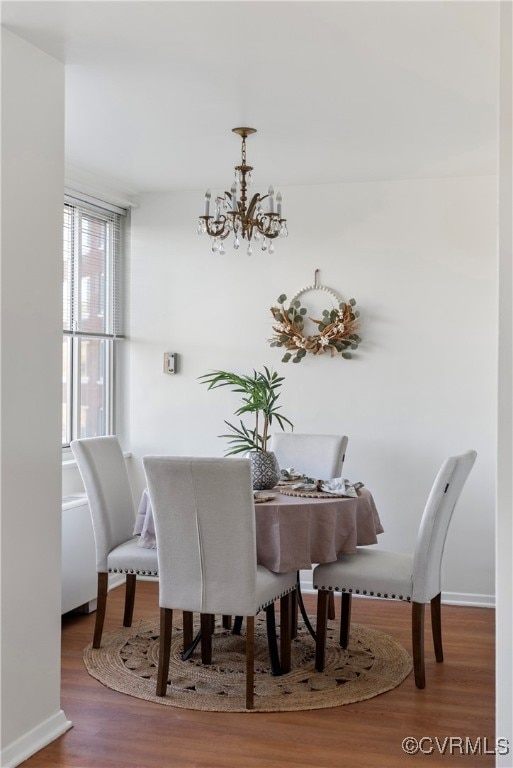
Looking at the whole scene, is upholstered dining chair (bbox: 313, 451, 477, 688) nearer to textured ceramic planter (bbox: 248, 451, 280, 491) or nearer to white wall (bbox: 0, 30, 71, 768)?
textured ceramic planter (bbox: 248, 451, 280, 491)

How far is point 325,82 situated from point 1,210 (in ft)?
5.01

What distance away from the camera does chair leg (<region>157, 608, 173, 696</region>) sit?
11.9 feet

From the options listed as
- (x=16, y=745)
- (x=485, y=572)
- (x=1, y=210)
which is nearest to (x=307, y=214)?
(x=485, y=572)

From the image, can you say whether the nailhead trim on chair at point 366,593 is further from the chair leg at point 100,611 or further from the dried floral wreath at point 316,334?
the dried floral wreath at point 316,334

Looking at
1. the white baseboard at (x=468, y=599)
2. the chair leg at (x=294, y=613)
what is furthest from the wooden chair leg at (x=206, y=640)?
the white baseboard at (x=468, y=599)

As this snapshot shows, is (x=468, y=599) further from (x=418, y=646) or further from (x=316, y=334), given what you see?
(x=316, y=334)

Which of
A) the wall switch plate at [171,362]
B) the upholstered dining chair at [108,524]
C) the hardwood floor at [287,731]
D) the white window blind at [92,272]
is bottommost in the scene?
the hardwood floor at [287,731]

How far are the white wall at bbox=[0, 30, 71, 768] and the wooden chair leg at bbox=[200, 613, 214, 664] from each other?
84 cm

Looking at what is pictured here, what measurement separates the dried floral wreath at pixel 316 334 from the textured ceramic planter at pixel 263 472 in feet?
4.93

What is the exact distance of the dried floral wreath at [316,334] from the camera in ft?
17.8

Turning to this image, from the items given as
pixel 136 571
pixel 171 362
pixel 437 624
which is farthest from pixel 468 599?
pixel 171 362

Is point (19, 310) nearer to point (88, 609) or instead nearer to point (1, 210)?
point (1, 210)

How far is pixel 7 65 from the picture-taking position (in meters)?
2.98

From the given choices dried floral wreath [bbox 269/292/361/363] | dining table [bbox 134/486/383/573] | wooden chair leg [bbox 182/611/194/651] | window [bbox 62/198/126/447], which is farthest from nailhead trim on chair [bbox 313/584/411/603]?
window [bbox 62/198/126/447]
